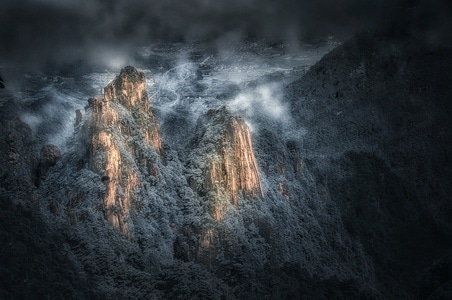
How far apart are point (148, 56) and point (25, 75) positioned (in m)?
31.3

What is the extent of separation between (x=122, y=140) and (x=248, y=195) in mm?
27831

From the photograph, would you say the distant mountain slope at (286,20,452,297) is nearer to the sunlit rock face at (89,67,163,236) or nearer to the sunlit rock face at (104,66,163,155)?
the sunlit rock face at (104,66,163,155)

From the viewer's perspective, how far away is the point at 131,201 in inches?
3150

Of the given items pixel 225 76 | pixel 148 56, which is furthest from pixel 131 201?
pixel 225 76

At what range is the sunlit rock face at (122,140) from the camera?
7619 cm

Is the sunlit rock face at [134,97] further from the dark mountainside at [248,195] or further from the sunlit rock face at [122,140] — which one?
the dark mountainside at [248,195]

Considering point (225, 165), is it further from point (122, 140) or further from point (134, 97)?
point (134, 97)

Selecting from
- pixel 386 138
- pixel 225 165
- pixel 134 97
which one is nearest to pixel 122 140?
pixel 134 97

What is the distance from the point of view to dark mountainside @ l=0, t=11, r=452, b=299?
7056 cm

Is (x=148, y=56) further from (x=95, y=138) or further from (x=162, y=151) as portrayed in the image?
(x=95, y=138)

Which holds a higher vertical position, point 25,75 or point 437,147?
point 437,147

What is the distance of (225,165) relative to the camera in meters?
88.9

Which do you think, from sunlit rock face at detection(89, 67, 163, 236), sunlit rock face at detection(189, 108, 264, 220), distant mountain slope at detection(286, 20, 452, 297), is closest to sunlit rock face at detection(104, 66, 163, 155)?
sunlit rock face at detection(89, 67, 163, 236)

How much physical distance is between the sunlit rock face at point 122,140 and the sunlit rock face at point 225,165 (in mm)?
9618
